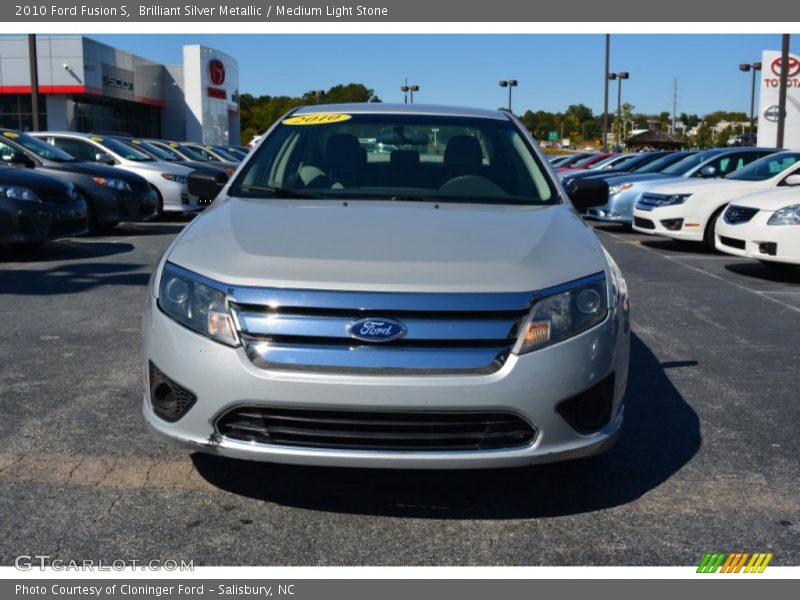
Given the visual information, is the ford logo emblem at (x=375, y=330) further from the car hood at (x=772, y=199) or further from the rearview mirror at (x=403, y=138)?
the car hood at (x=772, y=199)

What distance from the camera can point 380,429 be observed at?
120 inches

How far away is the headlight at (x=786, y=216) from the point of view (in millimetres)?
9328

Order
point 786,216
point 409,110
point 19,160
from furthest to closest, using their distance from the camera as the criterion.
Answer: point 19,160 → point 786,216 → point 409,110

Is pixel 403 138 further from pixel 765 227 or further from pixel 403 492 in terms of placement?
pixel 765 227

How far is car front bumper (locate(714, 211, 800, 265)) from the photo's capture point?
30.3 ft

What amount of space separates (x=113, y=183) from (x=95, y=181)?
287mm

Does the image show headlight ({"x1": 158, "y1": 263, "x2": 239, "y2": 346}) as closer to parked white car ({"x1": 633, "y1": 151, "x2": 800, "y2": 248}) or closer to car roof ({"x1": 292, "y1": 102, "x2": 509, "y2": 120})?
car roof ({"x1": 292, "y1": 102, "x2": 509, "y2": 120})

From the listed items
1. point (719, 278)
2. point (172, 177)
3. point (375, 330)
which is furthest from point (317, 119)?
point (172, 177)

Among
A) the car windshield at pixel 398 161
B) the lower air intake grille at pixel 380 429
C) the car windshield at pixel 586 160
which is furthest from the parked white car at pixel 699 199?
the car windshield at pixel 586 160

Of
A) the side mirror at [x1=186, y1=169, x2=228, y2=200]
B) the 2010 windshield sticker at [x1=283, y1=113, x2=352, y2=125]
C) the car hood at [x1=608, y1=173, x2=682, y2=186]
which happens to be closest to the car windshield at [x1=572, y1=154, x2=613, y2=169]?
the car hood at [x1=608, y1=173, x2=682, y2=186]

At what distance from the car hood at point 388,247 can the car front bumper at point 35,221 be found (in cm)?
658

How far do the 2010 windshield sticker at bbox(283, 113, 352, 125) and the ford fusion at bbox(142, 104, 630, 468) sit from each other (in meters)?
1.52

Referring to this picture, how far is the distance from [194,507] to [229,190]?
5.51ft
